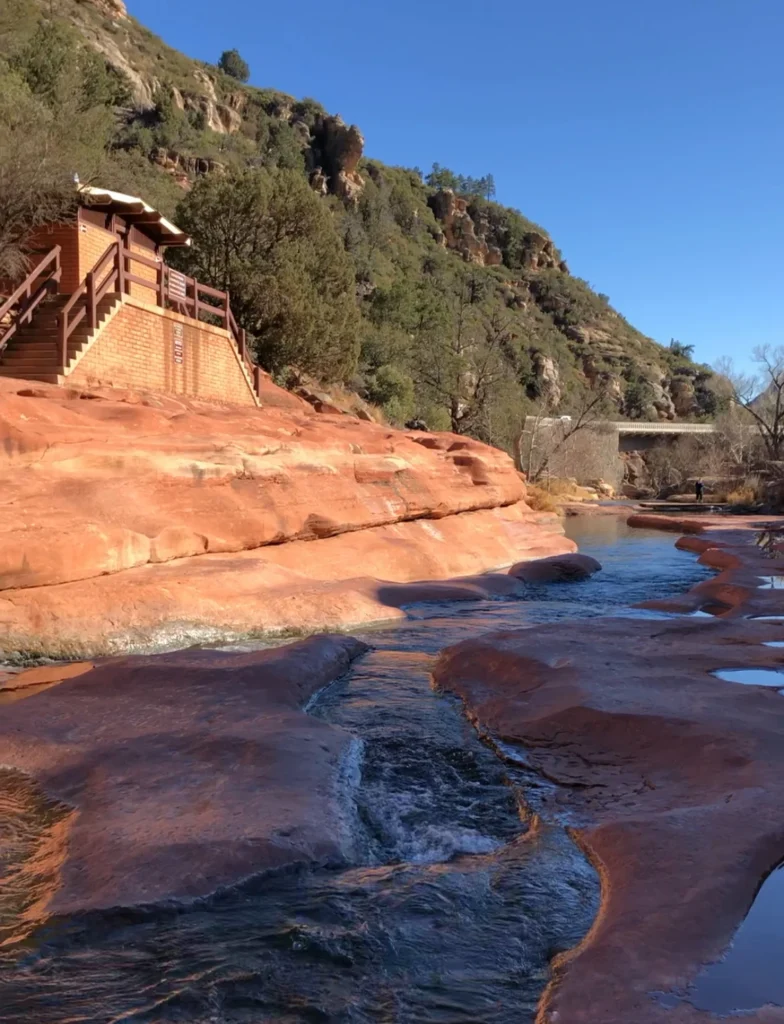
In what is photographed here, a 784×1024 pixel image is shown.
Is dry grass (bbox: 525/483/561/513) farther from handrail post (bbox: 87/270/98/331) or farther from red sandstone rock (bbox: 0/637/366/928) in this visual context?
red sandstone rock (bbox: 0/637/366/928)

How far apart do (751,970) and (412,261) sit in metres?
75.4

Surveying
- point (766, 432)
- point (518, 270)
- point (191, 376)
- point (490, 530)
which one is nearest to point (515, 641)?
point (490, 530)

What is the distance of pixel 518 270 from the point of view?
311ft

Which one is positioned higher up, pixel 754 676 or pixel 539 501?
A: pixel 539 501

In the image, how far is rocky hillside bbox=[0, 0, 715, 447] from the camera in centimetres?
3903

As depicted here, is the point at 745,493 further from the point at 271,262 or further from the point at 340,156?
the point at 340,156

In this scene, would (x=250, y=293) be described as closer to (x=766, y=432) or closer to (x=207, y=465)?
(x=207, y=465)

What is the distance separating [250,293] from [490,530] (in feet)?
50.4

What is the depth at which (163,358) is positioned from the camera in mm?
17297

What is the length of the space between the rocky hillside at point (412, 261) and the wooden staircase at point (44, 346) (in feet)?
42.8

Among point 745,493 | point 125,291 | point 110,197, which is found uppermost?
point 110,197

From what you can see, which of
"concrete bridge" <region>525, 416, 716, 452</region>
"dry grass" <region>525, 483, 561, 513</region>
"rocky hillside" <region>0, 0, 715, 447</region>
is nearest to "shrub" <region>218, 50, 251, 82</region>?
"rocky hillside" <region>0, 0, 715, 447</region>

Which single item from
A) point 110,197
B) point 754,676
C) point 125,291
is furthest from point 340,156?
point 754,676

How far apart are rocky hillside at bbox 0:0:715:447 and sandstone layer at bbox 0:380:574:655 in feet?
52.5
